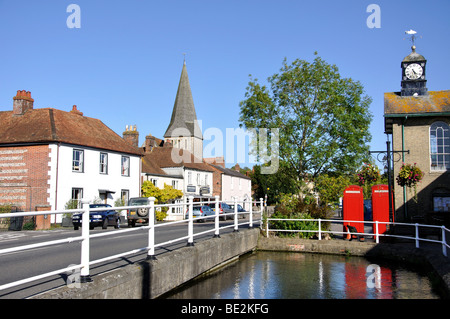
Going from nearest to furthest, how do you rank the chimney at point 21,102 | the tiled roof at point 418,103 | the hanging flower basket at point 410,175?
the hanging flower basket at point 410,175, the tiled roof at point 418,103, the chimney at point 21,102

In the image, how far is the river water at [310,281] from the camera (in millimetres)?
9086

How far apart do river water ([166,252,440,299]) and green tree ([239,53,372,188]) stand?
1362 centimetres

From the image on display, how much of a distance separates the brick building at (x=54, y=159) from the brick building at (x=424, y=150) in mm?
20458

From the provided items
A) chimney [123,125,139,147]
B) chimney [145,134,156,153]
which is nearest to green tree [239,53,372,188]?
chimney [123,125,139,147]

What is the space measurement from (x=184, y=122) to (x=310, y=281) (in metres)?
80.5

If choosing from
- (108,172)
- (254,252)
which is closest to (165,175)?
(108,172)

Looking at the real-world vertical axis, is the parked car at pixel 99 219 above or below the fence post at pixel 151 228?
below

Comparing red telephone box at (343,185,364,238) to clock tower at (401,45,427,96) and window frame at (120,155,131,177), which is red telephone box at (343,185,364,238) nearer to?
clock tower at (401,45,427,96)

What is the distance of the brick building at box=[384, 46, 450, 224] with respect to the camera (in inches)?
750

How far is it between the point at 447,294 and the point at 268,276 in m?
4.57

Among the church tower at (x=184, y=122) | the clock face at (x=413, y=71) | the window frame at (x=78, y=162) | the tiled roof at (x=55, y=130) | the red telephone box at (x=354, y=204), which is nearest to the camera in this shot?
the red telephone box at (x=354, y=204)

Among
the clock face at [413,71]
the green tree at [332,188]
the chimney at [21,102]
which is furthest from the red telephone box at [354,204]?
the chimney at [21,102]

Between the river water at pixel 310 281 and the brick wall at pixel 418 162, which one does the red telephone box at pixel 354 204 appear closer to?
the river water at pixel 310 281
